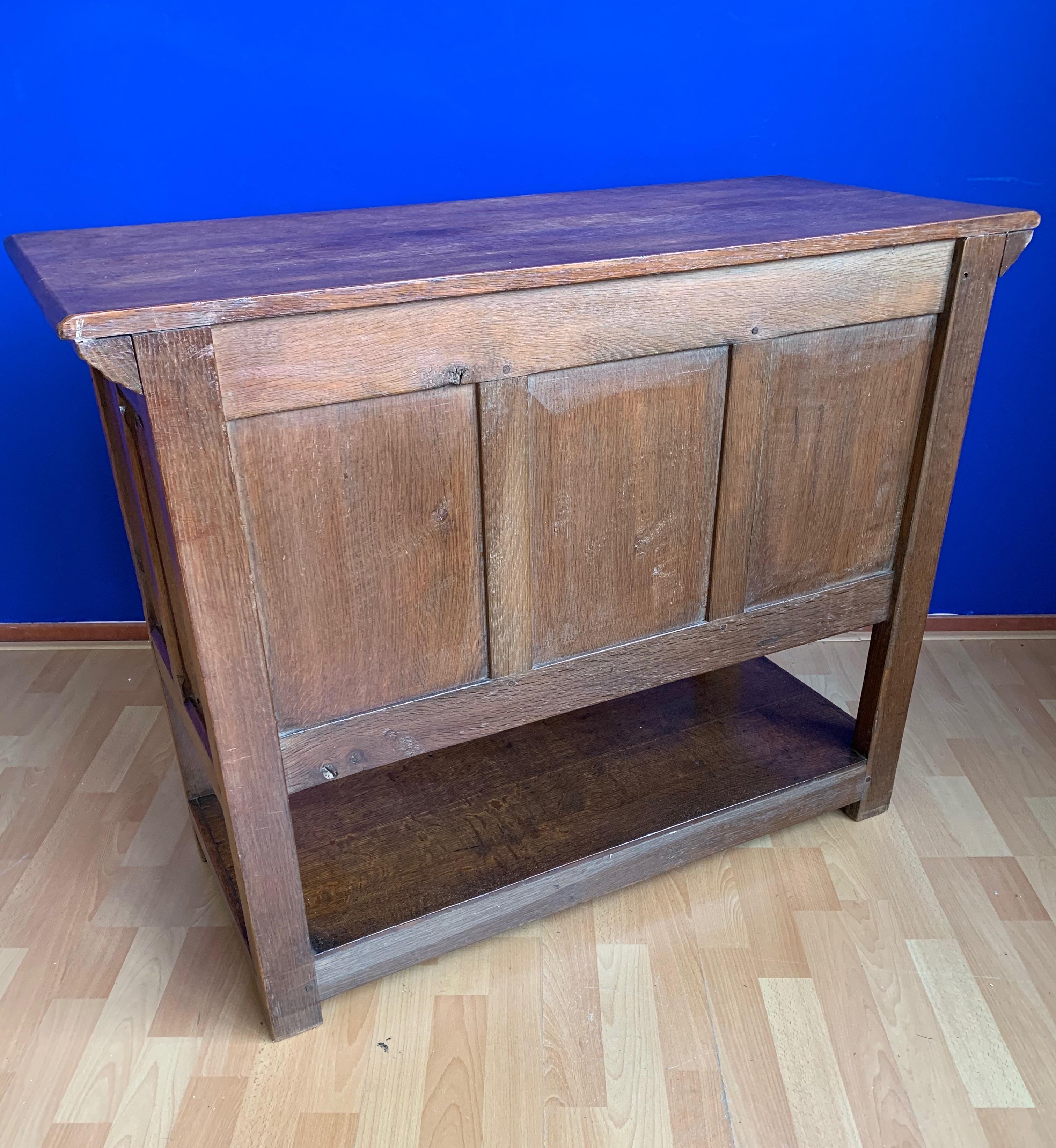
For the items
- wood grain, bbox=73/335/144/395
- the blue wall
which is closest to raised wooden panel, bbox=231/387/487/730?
wood grain, bbox=73/335/144/395

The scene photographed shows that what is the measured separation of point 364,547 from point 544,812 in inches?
28.3

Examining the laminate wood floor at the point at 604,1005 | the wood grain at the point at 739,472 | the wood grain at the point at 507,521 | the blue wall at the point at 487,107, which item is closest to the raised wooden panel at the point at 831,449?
the wood grain at the point at 739,472

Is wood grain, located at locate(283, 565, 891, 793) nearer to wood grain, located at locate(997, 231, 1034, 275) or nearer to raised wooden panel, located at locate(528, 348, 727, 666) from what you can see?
raised wooden panel, located at locate(528, 348, 727, 666)

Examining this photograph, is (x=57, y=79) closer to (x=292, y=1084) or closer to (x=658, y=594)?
(x=658, y=594)

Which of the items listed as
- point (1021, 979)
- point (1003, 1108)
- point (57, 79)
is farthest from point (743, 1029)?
point (57, 79)

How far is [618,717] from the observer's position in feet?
6.89

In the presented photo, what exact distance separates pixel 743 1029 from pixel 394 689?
0.72 m

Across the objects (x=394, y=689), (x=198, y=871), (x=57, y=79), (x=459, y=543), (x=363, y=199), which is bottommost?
(x=198, y=871)

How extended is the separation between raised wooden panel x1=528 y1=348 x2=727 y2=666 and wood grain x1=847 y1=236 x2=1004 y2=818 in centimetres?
38

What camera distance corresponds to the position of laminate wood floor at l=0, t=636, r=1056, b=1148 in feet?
4.65

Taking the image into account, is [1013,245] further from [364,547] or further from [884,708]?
[364,547]

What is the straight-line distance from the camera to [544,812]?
1.83 m

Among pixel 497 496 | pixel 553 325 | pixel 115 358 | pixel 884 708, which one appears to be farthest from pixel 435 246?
pixel 884 708

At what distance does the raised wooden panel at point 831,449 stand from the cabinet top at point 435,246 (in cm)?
15
